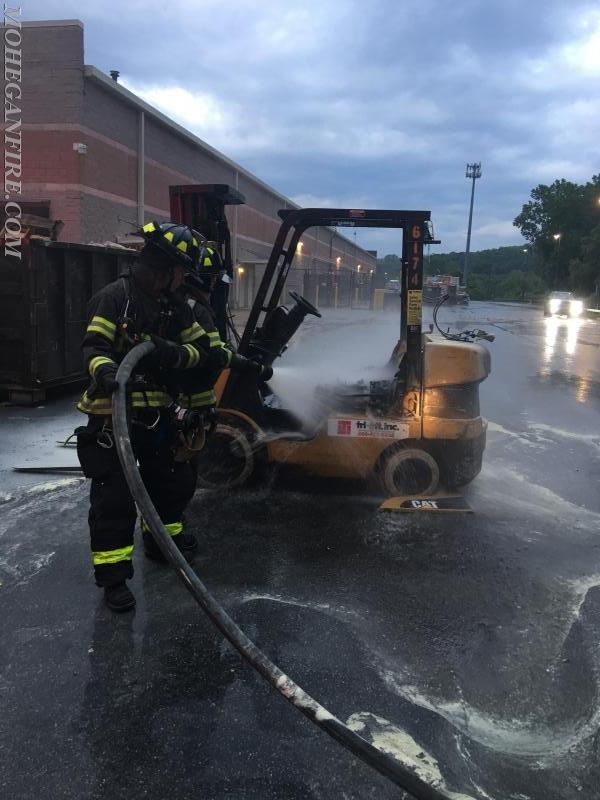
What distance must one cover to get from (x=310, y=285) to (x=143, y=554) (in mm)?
24613

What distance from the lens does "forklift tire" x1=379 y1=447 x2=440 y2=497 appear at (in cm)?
434

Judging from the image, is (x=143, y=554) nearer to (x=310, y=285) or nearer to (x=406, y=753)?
(x=406, y=753)

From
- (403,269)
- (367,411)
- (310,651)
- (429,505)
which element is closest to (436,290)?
(403,269)

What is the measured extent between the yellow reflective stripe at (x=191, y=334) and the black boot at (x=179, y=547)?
112cm

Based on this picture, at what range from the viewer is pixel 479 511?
4.33 meters

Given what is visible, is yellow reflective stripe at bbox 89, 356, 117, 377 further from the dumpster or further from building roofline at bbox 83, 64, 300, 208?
building roofline at bbox 83, 64, 300, 208

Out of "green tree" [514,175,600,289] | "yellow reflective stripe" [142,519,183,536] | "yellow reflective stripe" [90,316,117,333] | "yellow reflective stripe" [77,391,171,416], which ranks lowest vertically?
"yellow reflective stripe" [142,519,183,536]

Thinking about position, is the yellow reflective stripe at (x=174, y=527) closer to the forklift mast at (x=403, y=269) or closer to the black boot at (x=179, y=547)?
the black boot at (x=179, y=547)

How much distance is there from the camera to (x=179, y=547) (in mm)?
3381

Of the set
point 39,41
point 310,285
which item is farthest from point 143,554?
point 310,285

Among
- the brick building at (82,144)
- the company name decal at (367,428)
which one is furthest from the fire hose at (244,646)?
the brick building at (82,144)

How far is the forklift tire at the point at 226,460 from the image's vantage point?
172 inches

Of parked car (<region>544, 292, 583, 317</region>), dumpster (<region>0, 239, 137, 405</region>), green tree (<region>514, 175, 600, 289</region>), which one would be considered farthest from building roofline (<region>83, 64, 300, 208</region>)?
green tree (<region>514, 175, 600, 289</region>)

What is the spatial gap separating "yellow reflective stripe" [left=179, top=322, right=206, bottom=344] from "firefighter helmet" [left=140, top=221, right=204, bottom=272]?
30 cm
